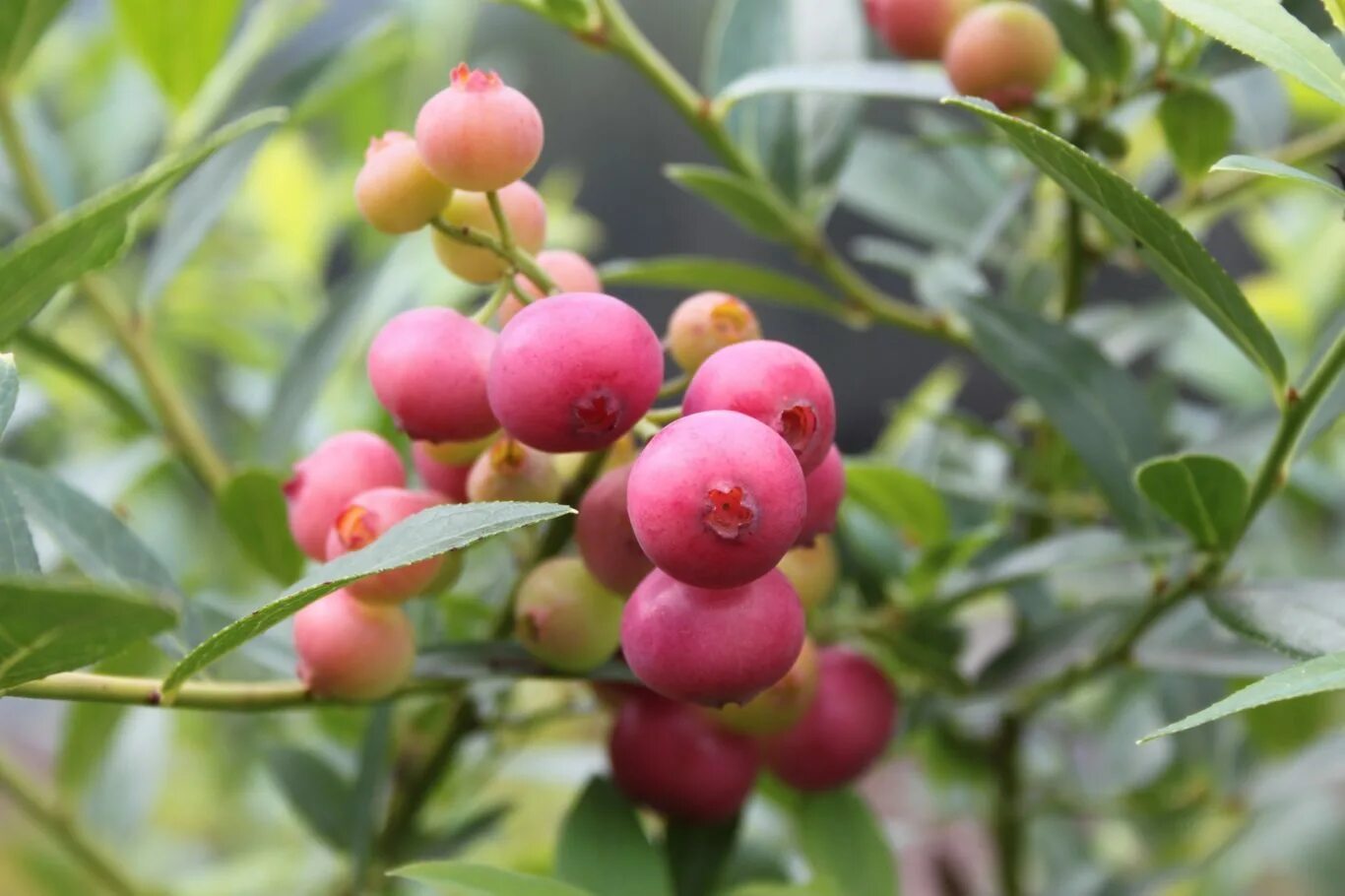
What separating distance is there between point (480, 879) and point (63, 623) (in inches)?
3.8

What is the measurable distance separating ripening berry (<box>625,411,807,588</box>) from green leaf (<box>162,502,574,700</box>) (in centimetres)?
2

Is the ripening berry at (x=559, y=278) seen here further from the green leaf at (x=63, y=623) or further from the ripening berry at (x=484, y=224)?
the green leaf at (x=63, y=623)

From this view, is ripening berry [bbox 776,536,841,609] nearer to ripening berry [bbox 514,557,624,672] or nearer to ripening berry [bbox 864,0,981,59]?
ripening berry [bbox 514,557,624,672]

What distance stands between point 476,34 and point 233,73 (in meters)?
1.09

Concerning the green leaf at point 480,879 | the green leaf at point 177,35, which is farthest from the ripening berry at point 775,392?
the green leaf at point 177,35

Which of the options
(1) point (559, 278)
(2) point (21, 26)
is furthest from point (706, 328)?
(2) point (21, 26)

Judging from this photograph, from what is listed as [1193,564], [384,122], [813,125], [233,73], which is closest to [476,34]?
[384,122]

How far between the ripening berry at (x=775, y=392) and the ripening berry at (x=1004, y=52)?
0.16 meters

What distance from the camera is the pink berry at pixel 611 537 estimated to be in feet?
0.98

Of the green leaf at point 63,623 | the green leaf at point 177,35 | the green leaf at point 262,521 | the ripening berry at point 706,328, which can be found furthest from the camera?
the green leaf at point 177,35

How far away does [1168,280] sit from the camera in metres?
0.32

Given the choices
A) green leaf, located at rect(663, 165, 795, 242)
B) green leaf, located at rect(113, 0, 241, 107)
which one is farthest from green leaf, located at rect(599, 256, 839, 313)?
green leaf, located at rect(113, 0, 241, 107)

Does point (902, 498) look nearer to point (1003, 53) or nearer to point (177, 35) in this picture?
point (1003, 53)

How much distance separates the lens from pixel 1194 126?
0.42 m
